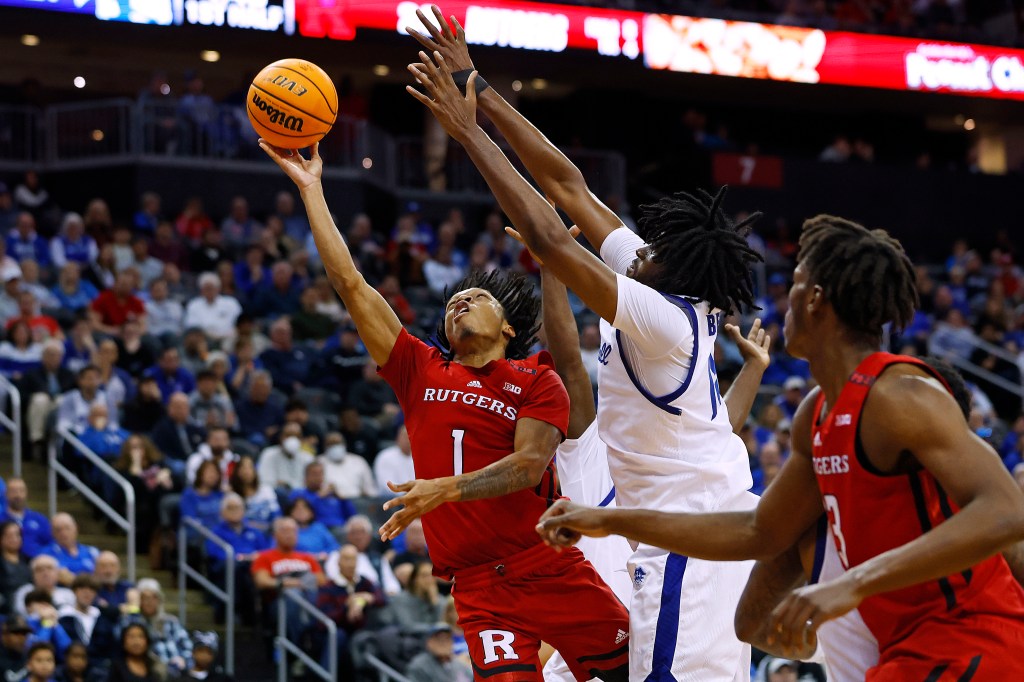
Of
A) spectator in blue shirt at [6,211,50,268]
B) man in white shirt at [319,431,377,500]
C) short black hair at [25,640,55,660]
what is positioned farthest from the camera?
spectator in blue shirt at [6,211,50,268]

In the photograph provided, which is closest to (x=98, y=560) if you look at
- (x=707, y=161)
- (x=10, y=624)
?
(x=10, y=624)

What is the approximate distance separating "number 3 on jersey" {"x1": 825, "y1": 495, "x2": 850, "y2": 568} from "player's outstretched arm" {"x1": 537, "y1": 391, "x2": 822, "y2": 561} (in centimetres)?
17

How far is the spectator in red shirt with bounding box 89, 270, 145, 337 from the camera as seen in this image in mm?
14664

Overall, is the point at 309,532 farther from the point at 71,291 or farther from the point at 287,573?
the point at 71,291

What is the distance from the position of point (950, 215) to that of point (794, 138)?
3810 millimetres

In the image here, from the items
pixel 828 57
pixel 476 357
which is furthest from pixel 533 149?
pixel 828 57

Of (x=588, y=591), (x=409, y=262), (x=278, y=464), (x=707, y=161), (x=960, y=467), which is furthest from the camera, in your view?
(x=707, y=161)

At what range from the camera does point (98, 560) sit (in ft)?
35.6

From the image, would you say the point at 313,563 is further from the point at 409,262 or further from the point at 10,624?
the point at 409,262

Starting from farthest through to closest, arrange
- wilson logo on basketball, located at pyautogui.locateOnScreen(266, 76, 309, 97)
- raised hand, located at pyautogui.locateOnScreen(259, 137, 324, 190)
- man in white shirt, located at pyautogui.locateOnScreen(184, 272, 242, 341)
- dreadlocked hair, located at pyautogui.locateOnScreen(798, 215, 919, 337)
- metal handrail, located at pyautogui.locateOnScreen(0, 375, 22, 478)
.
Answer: man in white shirt, located at pyautogui.locateOnScreen(184, 272, 242, 341)
metal handrail, located at pyautogui.locateOnScreen(0, 375, 22, 478)
wilson logo on basketball, located at pyautogui.locateOnScreen(266, 76, 309, 97)
raised hand, located at pyautogui.locateOnScreen(259, 137, 324, 190)
dreadlocked hair, located at pyautogui.locateOnScreen(798, 215, 919, 337)

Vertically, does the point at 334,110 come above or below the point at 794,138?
below

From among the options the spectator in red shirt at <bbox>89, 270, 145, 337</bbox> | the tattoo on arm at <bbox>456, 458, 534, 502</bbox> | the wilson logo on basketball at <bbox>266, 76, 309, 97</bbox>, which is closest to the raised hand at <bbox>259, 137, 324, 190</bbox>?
the wilson logo on basketball at <bbox>266, 76, 309, 97</bbox>

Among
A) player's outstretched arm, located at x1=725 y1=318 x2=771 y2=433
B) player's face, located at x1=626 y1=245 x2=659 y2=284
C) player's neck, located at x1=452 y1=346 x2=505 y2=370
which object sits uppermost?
player's face, located at x1=626 y1=245 x2=659 y2=284

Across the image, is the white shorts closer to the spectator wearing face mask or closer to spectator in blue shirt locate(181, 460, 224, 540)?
spectator in blue shirt locate(181, 460, 224, 540)
